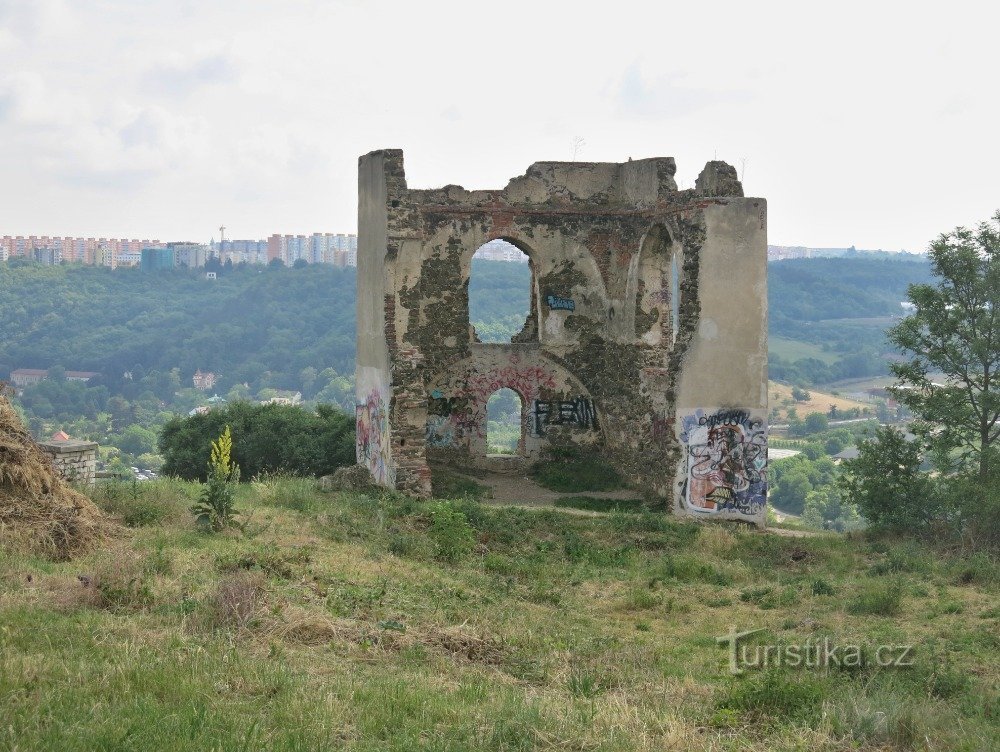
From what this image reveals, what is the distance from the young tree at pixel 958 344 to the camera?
18.7 m

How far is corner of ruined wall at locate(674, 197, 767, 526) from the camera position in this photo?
1705 centimetres

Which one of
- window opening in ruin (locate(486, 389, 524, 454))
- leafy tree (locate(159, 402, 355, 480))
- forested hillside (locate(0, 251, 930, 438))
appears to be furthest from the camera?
forested hillside (locate(0, 251, 930, 438))

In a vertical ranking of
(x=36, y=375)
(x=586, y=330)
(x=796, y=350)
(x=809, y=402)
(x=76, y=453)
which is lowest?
(x=809, y=402)

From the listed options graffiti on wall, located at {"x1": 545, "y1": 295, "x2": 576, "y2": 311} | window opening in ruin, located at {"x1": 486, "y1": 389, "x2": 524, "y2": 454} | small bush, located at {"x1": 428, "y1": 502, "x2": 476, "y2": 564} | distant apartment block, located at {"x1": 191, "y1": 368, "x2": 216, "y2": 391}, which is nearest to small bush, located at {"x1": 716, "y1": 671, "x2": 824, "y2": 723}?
small bush, located at {"x1": 428, "y1": 502, "x2": 476, "y2": 564}

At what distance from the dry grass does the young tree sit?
43.3ft

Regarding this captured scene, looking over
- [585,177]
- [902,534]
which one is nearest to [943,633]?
[902,534]

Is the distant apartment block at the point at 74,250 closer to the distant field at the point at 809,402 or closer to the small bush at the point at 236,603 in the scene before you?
the distant field at the point at 809,402

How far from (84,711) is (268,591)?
3202mm

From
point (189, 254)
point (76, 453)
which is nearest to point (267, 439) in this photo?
point (76, 453)

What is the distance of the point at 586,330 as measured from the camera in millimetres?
20297

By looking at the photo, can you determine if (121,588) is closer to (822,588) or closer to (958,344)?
(822,588)

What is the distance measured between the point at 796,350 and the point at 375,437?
2506 inches

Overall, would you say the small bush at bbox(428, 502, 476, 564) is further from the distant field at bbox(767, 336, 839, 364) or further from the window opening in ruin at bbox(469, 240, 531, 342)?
the distant field at bbox(767, 336, 839, 364)

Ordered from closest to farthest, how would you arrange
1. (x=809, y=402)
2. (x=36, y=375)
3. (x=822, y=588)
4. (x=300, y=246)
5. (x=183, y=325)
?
(x=822, y=588), (x=36, y=375), (x=809, y=402), (x=183, y=325), (x=300, y=246)
